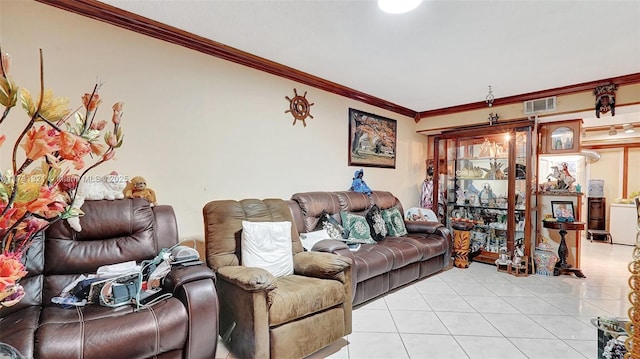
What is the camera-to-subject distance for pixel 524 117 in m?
4.07

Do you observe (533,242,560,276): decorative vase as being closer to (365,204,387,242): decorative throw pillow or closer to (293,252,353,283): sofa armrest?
(365,204,387,242): decorative throw pillow

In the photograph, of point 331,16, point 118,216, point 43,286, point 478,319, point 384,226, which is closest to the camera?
point 43,286

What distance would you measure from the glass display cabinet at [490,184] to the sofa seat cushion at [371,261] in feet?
6.25

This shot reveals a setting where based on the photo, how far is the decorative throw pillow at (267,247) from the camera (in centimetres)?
230

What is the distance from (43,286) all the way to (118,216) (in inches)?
21.2

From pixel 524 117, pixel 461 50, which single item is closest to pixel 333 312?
pixel 461 50

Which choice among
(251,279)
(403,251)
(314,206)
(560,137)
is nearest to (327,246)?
(314,206)

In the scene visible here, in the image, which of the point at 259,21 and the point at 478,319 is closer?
the point at 259,21

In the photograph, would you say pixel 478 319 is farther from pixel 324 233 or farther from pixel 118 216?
pixel 118 216

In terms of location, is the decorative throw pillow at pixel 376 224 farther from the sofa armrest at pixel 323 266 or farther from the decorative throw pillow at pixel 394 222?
the sofa armrest at pixel 323 266

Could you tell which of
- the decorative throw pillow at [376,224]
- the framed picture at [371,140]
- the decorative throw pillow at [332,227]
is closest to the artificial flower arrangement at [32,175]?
the decorative throw pillow at [332,227]

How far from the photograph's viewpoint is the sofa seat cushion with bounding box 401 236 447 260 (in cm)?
348

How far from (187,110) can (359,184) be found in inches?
92.8

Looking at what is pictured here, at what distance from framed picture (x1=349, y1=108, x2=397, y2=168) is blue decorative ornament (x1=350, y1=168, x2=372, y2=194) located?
0.54ft
